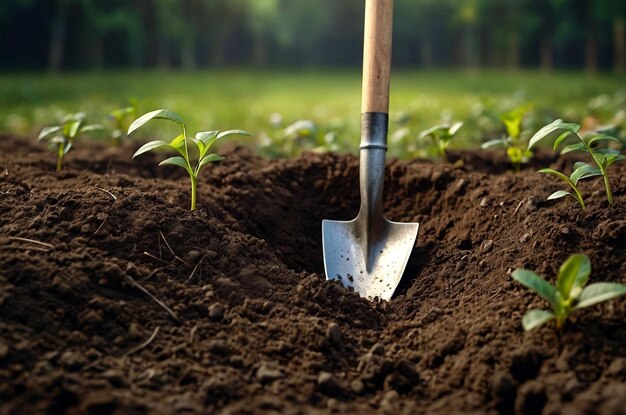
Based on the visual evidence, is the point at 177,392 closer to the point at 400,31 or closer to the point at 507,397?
the point at 507,397

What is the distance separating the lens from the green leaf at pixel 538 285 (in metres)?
1.83

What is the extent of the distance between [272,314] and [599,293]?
1.06m

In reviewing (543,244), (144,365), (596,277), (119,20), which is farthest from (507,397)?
(119,20)

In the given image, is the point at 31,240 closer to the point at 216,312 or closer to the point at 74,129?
the point at 216,312

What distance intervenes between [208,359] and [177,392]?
0.19 m

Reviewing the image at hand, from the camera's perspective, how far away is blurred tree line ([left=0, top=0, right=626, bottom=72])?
2239 centimetres

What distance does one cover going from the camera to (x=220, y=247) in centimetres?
246

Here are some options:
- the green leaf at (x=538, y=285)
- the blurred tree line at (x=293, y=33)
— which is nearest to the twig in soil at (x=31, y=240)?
the green leaf at (x=538, y=285)

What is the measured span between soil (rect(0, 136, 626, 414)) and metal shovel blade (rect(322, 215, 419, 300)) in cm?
10

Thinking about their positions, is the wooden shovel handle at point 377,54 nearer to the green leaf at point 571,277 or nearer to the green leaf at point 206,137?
the green leaf at point 206,137

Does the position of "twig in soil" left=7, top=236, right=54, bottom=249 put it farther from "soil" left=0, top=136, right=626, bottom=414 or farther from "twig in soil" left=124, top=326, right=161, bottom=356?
"twig in soil" left=124, top=326, right=161, bottom=356

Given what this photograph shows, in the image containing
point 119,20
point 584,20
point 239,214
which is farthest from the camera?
point 584,20

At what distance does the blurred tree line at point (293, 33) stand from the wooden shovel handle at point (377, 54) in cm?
1968

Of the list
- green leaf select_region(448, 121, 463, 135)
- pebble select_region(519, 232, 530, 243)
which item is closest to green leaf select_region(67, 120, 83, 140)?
green leaf select_region(448, 121, 463, 135)
